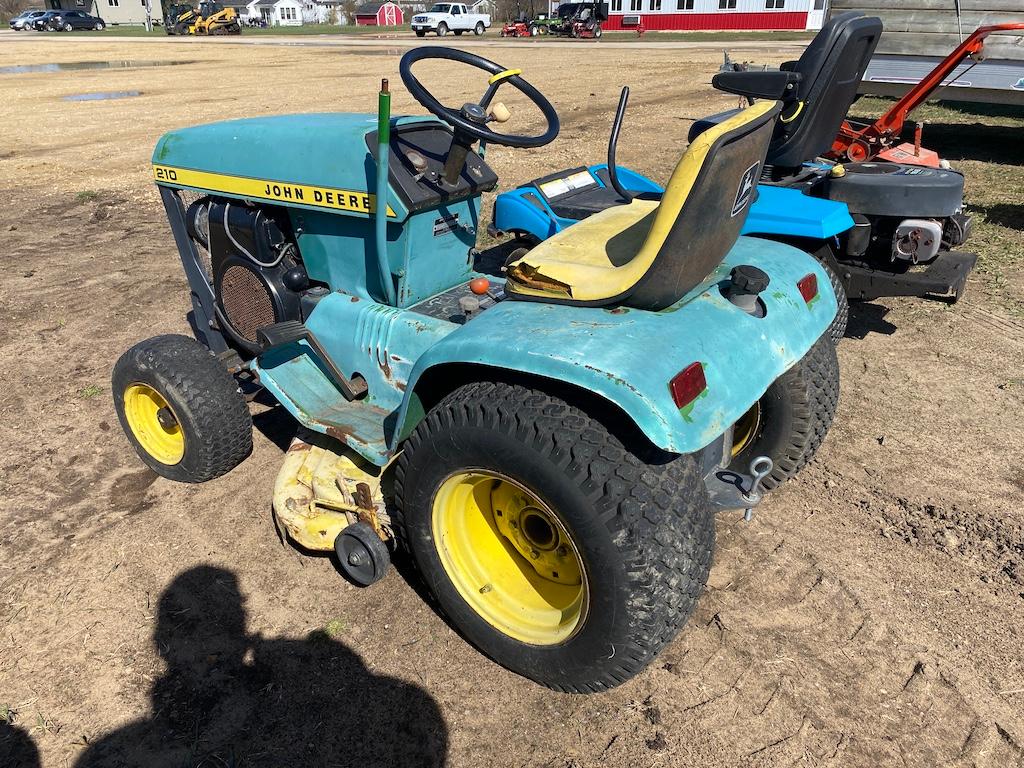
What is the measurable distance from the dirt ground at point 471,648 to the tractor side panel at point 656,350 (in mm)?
793

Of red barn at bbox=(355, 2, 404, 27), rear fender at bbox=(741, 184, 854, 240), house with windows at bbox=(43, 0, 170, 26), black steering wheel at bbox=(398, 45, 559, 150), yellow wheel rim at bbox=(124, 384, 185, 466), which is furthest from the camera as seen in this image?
house with windows at bbox=(43, 0, 170, 26)

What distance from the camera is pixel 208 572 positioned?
2600mm

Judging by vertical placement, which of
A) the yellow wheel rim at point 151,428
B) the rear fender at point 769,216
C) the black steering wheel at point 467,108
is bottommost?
the yellow wheel rim at point 151,428

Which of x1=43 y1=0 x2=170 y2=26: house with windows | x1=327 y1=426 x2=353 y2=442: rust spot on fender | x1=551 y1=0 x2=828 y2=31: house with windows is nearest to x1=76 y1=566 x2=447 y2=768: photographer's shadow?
x1=327 y1=426 x2=353 y2=442: rust spot on fender

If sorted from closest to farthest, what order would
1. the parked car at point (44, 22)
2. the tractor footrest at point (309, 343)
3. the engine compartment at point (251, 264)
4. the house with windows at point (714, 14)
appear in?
the tractor footrest at point (309, 343)
the engine compartment at point (251, 264)
the house with windows at point (714, 14)
the parked car at point (44, 22)

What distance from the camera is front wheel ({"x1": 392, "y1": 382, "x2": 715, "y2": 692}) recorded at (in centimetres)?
178

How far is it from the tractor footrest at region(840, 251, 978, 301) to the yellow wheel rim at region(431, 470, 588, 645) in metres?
2.75

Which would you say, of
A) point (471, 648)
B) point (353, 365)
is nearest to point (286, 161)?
point (353, 365)

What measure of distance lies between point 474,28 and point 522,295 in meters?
40.9

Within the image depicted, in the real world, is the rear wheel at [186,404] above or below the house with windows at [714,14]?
below

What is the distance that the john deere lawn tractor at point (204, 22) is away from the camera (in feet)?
133

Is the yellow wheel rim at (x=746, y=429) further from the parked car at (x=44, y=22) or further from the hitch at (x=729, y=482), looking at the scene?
the parked car at (x=44, y=22)

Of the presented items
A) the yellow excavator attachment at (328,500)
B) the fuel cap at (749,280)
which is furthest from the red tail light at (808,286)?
the yellow excavator attachment at (328,500)

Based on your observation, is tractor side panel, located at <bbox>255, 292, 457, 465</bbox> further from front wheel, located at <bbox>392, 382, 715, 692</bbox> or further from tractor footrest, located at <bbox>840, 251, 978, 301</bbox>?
tractor footrest, located at <bbox>840, 251, 978, 301</bbox>
